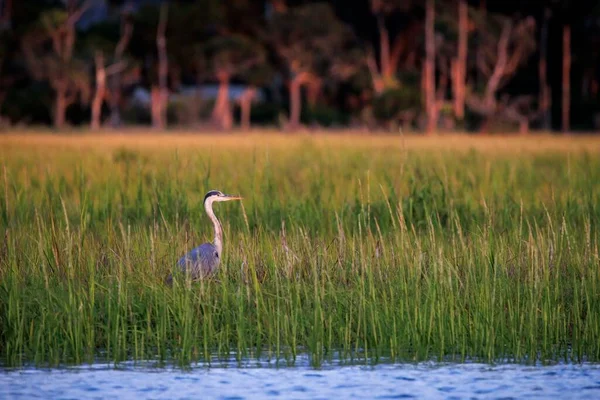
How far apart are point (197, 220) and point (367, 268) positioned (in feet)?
11.8

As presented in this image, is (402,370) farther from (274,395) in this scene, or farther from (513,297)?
(513,297)

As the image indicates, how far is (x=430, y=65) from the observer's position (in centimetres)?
4372

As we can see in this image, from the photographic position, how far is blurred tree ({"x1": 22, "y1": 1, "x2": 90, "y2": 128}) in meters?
43.3

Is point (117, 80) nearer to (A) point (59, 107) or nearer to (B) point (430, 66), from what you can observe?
(A) point (59, 107)

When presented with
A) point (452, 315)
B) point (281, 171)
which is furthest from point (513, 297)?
point (281, 171)

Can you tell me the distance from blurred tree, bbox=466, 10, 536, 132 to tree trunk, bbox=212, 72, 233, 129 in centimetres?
956

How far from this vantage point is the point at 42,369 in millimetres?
6512

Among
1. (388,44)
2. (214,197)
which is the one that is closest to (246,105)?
(388,44)

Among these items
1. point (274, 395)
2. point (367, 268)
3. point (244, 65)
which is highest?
point (244, 65)

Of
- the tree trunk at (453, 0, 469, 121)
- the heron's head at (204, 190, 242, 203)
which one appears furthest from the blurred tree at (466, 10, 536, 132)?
the heron's head at (204, 190, 242, 203)

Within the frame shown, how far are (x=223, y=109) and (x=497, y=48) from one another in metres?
11.0

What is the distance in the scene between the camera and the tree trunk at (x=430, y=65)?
43.0 m

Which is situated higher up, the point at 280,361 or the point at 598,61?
the point at 598,61

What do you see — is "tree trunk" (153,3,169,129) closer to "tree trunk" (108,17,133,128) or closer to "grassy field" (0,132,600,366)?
"tree trunk" (108,17,133,128)
